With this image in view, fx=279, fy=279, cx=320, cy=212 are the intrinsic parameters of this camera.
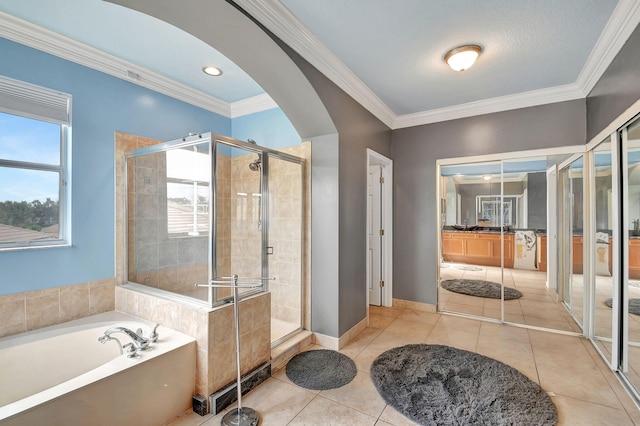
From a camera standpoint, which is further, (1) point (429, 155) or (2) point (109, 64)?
(1) point (429, 155)

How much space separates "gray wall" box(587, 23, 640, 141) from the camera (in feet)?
6.36

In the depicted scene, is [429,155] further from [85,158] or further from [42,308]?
[42,308]

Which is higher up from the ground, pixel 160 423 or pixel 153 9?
pixel 153 9

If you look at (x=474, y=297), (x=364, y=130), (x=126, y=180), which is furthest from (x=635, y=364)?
(x=126, y=180)

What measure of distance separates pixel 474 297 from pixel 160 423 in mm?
3889

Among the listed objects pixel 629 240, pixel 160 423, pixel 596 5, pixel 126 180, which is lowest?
pixel 160 423

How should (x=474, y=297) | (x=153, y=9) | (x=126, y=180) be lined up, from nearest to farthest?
1. (x=153, y=9)
2. (x=126, y=180)
3. (x=474, y=297)

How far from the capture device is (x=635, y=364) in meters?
2.12

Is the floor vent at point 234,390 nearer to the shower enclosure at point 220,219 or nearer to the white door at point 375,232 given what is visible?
the shower enclosure at point 220,219

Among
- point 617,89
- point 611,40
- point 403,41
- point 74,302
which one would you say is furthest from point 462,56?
point 74,302

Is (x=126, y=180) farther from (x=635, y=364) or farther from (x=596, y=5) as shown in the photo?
(x=635, y=364)

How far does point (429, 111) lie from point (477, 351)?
2.92 meters

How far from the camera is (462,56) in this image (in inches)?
94.4

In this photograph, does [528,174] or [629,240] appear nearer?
[629,240]
